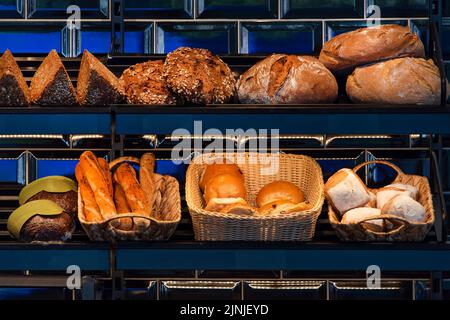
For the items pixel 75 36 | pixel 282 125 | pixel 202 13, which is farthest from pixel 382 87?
pixel 75 36

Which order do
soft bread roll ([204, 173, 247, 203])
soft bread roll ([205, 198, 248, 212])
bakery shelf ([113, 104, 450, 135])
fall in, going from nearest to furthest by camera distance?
bakery shelf ([113, 104, 450, 135])
soft bread roll ([205, 198, 248, 212])
soft bread roll ([204, 173, 247, 203])

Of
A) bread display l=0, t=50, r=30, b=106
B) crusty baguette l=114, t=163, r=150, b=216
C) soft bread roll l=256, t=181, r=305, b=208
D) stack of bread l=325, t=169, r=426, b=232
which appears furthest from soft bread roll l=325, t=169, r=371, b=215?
bread display l=0, t=50, r=30, b=106

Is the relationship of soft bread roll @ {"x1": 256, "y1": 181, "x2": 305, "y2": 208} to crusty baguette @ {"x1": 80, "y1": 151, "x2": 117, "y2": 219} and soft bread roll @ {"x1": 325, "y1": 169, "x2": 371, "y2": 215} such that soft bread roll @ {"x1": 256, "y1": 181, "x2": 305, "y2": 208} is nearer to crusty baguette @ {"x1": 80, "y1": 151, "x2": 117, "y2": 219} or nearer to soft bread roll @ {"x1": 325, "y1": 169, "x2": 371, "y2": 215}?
soft bread roll @ {"x1": 325, "y1": 169, "x2": 371, "y2": 215}

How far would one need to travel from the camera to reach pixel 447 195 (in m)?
3.50

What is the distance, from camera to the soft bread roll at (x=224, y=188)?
2979 millimetres

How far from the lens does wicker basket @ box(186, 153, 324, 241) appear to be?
2828 mm

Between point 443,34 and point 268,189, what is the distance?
1.00 metres

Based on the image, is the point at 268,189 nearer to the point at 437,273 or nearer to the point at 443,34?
the point at 437,273

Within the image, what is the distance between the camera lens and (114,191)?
119 inches

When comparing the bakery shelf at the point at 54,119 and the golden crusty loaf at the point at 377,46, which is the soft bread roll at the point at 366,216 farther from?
the bakery shelf at the point at 54,119

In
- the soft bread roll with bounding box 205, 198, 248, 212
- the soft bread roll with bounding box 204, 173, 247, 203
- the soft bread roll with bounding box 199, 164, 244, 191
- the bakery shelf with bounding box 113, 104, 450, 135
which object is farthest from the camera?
the soft bread roll with bounding box 199, 164, 244, 191

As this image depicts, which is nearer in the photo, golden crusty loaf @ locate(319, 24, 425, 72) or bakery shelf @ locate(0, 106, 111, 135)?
bakery shelf @ locate(0, 106, 111, 135)

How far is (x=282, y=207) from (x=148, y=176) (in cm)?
51

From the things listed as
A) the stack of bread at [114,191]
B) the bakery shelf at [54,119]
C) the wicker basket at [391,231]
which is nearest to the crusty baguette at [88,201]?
the stack of bread at [114,191]
